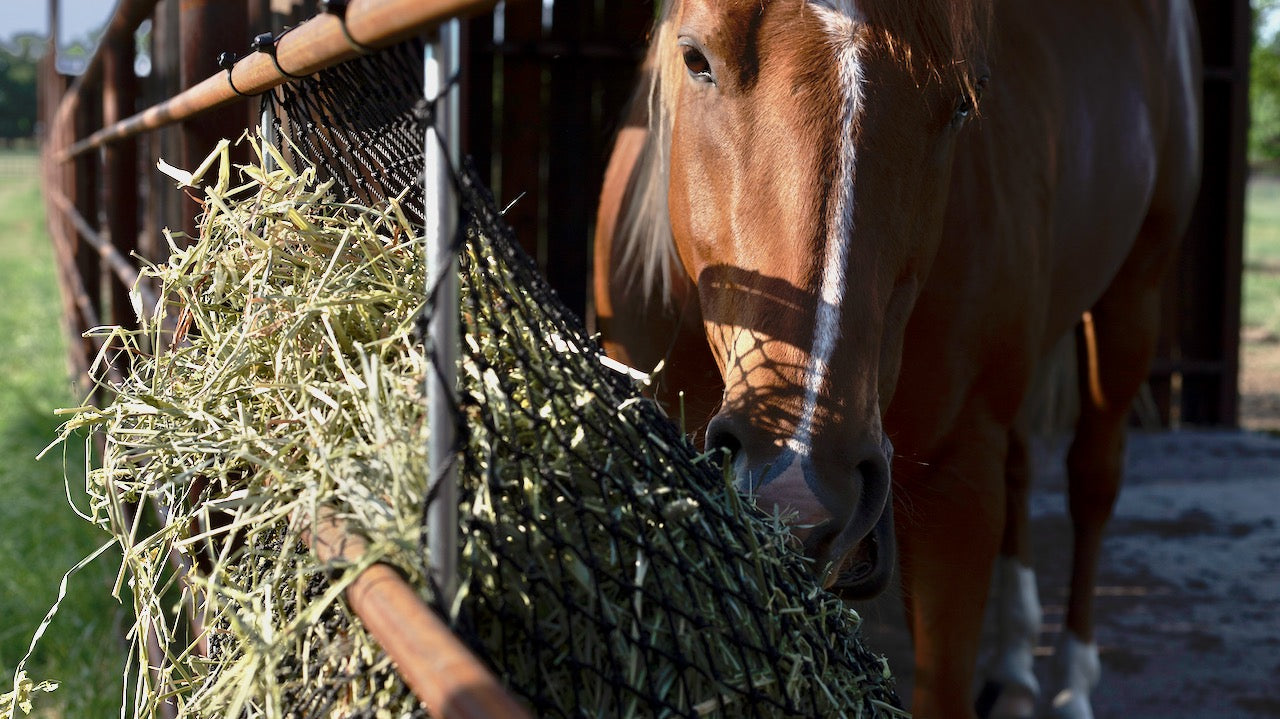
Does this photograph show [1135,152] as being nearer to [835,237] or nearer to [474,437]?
[835,237]

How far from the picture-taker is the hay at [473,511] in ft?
2.44

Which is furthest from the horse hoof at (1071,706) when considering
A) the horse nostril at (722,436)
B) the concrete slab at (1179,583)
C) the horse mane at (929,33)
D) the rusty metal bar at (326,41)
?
the rusty metal bar at (326,41)

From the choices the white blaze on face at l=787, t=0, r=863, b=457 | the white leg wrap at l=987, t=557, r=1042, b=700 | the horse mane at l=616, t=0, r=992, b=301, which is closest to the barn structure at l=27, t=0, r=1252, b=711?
the horse mane at l=616, t=0, r=992, b=301

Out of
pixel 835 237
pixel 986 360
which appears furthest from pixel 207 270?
pixel 986 360

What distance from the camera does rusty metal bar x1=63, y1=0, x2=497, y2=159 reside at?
0.68 metres

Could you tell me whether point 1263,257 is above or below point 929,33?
below

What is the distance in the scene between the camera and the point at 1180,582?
3.79m

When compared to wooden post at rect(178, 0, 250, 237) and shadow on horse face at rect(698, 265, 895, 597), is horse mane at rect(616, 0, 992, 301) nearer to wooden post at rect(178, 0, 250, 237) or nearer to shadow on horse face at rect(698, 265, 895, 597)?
shadow on horse face at rect(698, 265, 895, 597)

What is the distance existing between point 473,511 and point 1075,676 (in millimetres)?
2707

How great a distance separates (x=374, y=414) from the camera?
78 centimetres

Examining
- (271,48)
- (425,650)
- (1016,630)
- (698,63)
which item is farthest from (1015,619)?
(425,650)

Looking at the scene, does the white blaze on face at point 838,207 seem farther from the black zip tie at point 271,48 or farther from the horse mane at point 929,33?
the black zip tie at point 271,48

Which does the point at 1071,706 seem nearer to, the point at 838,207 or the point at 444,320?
the point at 838,207

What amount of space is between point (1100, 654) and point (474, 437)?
10.0ft
